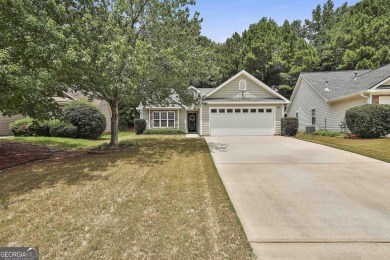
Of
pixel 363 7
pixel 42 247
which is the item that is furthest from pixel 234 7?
pixel 363 7

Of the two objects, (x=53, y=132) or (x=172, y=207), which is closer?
(x=172, y=207)

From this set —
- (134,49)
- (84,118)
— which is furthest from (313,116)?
(84,118)

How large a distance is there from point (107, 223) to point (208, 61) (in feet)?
32.7

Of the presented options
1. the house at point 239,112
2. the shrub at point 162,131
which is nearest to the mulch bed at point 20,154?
the house at point 239,112

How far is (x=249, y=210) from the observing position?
4578 millimetres

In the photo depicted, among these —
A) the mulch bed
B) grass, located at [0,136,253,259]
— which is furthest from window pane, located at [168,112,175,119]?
grass, located at [0,136,253,259]

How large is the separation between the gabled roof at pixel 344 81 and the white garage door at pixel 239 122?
16.4ft

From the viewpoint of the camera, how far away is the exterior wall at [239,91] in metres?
20.5

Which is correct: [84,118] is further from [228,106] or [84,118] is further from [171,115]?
[228,106]

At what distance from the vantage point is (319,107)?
20.2m

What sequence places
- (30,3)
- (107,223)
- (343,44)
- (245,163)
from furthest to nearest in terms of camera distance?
(343,44), (245,163), (30,3), (107,223)

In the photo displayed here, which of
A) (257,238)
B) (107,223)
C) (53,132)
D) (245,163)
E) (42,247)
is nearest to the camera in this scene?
(42,247)

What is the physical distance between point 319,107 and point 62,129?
1974 cm

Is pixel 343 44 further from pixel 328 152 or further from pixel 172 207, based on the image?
pixel 172 207
